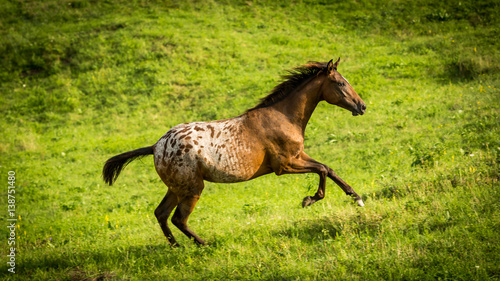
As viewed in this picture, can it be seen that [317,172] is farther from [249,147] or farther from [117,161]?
[117,161]

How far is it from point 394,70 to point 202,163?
1423 cm

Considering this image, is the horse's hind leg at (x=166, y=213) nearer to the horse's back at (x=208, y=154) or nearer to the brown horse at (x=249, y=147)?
the brown horse at (x=249, y=147)

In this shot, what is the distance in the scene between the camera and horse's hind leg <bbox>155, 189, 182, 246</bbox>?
7324 millimetres

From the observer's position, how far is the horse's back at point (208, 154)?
6.88 metres

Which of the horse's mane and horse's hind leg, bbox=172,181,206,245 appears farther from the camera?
the horse's mane

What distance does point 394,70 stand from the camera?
18.6 m

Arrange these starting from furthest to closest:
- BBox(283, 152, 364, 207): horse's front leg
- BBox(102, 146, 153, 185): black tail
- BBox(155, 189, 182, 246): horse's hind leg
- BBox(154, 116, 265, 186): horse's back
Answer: BBox(102, 146, 153, 185): black tail, BBox(155, 189, 182, 246): horse's hind leg, BBox(283, 152, 364, 207): horse's front leg, BBox(154, 116, 265, 186): horse's back

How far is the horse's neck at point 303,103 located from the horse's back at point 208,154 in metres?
0.81

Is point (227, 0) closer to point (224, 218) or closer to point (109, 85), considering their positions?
point (109, 85)


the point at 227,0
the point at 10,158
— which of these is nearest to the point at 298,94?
the point at 10,158

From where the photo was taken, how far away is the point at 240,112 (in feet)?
56.7

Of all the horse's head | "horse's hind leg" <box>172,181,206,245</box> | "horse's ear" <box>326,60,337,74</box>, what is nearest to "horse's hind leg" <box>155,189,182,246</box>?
"horse's hind leg" <box>172,181,206,245</box>

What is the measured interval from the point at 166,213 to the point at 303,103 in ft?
10.3

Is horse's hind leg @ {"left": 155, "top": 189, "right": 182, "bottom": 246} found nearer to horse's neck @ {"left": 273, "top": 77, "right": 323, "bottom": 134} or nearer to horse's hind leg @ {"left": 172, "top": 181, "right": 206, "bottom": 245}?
horse's hind leg @ {"left": 172, "top": 181, "right": 206, "bottom": 245}
